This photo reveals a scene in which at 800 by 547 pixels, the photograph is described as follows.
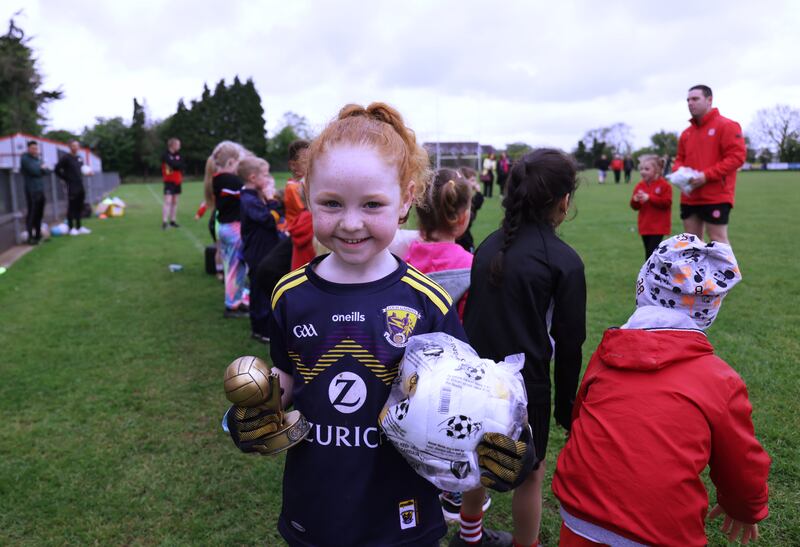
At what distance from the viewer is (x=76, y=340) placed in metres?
6.30

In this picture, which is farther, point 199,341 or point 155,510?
point 199,341

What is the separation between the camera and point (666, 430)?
1.80 meters

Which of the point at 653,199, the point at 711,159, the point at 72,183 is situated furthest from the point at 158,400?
the point at 72,183

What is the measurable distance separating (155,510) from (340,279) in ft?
7.51

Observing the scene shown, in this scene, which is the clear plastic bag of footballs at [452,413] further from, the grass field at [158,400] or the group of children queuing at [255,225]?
the group of children queuing at [255,225]

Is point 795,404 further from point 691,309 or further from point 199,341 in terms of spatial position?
point 199,341

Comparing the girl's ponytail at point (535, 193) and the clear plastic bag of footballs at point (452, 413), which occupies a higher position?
the girl's ponytail at point (535, 193)

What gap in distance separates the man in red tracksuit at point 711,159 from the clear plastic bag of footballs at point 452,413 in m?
6.66

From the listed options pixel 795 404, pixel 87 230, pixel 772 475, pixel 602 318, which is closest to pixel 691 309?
pixel 772 475

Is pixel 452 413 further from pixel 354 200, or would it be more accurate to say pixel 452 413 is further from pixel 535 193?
pixel 535 193

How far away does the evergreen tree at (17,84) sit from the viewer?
168 ft

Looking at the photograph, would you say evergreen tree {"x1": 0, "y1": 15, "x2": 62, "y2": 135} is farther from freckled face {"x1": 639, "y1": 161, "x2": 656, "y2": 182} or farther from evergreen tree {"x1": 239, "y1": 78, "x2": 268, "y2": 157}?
freckled face {"x1": 639, "y1": 161, "x2": 656, "y2": 182}

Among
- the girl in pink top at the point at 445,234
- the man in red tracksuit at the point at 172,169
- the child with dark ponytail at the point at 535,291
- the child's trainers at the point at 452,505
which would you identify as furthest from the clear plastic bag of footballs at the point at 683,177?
the man in red tracksuit at the point at 172,169

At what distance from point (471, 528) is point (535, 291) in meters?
1.25
